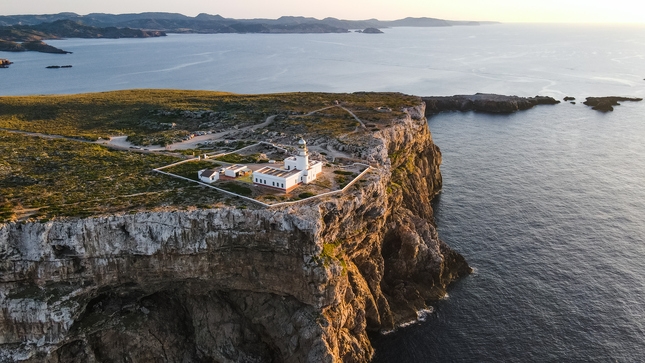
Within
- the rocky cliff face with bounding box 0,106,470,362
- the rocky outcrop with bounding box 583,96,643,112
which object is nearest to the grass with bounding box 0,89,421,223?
the rocky cliff face with bounding box 0,106,470,362

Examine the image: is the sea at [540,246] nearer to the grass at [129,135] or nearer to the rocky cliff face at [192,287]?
the rocky cliff face at [192,287]

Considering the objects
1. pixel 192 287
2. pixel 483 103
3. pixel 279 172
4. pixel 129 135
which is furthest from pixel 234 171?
pixel 483 103

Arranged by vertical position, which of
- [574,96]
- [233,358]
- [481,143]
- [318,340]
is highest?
[574,96]

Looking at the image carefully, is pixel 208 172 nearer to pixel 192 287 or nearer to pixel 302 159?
pixel 302 159

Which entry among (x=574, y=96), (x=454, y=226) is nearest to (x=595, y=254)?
(x=454, y=226)

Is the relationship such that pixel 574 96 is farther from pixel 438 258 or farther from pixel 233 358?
pixel 233 358

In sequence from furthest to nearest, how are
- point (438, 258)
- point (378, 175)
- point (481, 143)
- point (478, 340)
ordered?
point (481, 143) < point (438, 258) < point (378, 175) < point (478, 340)
